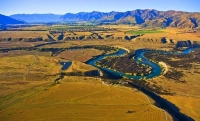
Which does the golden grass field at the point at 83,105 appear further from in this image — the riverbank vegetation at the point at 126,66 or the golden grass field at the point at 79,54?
the golden grass field at the point at 79,54

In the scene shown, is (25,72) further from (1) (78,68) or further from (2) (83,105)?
(2) (83,105)

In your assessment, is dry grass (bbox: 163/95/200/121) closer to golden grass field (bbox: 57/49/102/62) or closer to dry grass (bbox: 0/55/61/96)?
dry grass (bbox: 0/55/61/96)

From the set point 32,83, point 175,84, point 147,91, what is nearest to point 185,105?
point 147,91

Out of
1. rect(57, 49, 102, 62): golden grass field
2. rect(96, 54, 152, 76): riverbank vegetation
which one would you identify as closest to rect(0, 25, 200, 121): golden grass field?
rect(96, 54, 152, 76): riverbank vegetation

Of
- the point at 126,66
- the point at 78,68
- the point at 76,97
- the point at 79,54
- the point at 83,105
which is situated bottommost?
the point at 83,105

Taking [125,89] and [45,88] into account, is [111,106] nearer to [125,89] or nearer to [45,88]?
[125,89]

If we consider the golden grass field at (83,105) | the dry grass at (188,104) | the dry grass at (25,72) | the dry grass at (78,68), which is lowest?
the dry grass at (188,104)

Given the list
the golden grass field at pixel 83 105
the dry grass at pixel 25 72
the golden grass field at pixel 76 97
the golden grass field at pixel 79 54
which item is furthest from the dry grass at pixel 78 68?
Answer: the golden grass field at pixel 83 105

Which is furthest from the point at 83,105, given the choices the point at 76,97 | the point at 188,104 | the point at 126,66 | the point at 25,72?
the point at 126,66
